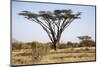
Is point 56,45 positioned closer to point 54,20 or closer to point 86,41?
point 54,20

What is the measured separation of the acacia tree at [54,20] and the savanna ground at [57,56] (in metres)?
0.11

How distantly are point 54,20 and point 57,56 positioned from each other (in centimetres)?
46

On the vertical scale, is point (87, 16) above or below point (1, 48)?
above

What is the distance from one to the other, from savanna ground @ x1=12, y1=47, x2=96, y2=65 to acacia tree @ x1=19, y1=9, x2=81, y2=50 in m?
0.11

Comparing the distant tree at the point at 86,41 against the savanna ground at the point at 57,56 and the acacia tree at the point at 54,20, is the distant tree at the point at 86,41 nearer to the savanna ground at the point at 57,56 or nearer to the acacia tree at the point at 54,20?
the savanna ground at the point at 57,56

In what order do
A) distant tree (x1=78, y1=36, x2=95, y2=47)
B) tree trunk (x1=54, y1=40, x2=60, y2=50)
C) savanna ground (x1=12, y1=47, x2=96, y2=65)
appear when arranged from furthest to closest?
distant tree (x1=78, y1=36, x2=95, y2=47), tree trunk (x1=54, y1=40, x2=60, y2=50), savanna ground (x1=12, y1=47, x2=96, y2=65)

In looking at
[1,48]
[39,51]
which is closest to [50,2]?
[39,51]

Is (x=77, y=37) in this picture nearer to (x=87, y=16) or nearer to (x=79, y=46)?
(x=79, y=46)

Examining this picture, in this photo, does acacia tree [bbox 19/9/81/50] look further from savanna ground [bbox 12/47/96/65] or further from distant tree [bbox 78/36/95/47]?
distant tree [bbox 78/36/95/47]

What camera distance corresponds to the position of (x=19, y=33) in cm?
248

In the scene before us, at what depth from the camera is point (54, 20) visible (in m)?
2.62

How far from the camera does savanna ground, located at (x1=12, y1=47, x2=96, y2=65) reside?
2476 millimetres

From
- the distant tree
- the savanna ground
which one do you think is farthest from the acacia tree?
the distant tree

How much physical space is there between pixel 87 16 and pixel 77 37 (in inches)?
12.6
